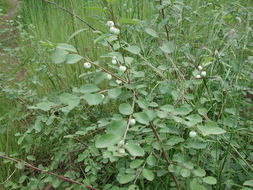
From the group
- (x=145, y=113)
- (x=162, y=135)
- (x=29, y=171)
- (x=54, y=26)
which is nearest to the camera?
(x=145, y=113)

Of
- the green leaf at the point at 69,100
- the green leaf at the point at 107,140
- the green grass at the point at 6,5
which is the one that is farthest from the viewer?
the green grass at the point at 6,5

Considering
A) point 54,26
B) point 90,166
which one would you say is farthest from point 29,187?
point 54,26

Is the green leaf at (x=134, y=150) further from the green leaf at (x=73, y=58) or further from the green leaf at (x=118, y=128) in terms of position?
the green leaf at (x=73, y=58)

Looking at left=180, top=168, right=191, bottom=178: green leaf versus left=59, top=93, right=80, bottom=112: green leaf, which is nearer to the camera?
left=59, top=93, right=80, bottom=112: green leaf

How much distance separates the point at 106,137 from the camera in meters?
0.54

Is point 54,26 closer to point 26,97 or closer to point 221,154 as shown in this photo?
point 26,97

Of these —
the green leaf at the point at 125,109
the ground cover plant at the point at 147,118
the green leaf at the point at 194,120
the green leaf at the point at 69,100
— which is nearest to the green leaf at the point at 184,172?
the ground cover plant at the point at 147,118

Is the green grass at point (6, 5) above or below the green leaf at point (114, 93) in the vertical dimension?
below

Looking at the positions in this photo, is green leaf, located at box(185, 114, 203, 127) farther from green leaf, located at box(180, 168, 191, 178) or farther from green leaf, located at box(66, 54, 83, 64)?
green leaf, located at box(66, 54, 83, 64)

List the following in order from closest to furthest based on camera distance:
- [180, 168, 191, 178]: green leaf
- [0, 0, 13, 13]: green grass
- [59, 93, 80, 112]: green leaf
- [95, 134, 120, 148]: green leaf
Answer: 1. [95, 134, 120, 148]: green leaf
2. [59, 93, 80, 112]: green leaf
3. [180, 168, 191, 178]: green leaf
4. [0, 0, 13, 13]: green grass

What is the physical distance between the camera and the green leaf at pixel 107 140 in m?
0.52

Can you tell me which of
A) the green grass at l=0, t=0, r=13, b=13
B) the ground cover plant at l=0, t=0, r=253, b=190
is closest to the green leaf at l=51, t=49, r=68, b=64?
the ground cover plant at l=0, t=0, r=253, b=190

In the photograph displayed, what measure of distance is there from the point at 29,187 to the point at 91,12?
1870 mm

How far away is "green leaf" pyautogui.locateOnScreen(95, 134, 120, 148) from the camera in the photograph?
1.72 feet
